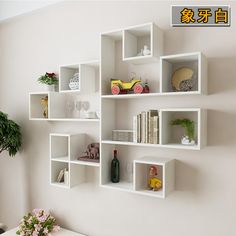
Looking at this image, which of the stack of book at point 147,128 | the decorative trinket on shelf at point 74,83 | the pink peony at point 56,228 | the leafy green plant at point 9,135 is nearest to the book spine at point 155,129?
the stack of book at point 147,128

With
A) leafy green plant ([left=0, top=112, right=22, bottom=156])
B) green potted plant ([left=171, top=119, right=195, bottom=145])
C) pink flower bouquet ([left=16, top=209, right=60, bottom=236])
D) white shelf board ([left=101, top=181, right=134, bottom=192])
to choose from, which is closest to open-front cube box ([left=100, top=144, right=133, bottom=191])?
white shelf board ([left=101, top=181, right=134, bottom=192])

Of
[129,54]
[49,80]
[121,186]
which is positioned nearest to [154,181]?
[121,186]

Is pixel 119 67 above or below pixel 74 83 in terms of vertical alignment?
above

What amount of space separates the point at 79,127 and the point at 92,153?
1.13ft

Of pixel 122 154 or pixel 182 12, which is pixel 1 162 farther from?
pixel 182 12

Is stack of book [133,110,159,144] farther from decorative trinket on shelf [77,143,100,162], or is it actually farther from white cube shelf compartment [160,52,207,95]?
decorative trinket on shelf [77,143,100,162]

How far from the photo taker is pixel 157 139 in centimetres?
183

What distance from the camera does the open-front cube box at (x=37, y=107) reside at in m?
2.57

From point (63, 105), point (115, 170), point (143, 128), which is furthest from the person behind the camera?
point (63, 105)

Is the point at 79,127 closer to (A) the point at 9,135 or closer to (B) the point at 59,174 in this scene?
(B) the point at 59,174

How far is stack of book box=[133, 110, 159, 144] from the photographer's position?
6.05ft

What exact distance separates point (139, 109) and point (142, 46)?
0.52 meters

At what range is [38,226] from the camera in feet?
7.73

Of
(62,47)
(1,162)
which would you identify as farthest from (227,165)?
(1,162)
